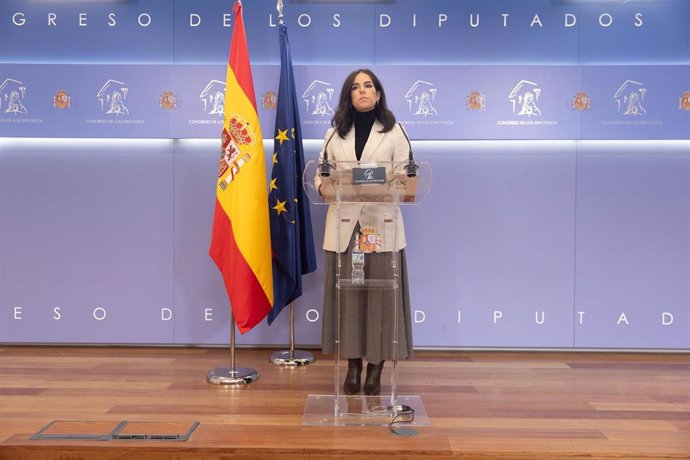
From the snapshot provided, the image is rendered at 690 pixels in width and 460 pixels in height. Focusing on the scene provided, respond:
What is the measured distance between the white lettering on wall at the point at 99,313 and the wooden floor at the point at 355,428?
8.9 inches

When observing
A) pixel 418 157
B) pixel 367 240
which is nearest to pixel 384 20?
pixel 418 157

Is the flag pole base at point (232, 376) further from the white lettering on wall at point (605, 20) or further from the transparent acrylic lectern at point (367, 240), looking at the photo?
the white lettering on wall at point (605, 20)

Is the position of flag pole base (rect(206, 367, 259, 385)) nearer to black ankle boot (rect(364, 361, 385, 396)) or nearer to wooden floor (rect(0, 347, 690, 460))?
wooden floor (rect(0, 347, 690, 460))

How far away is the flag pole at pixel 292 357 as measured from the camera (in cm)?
341

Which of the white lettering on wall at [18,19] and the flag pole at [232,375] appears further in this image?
the white lettering on wall at [18,19]

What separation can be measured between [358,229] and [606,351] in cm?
224

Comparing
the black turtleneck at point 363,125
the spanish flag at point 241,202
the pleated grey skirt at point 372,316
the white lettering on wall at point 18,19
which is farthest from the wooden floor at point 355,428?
the white lettering on wall at point 18,19

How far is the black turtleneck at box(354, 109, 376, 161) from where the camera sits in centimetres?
284

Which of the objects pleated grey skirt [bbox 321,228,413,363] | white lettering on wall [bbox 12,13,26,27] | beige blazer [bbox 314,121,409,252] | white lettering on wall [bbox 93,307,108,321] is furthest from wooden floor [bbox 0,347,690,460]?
white lettering on wall [bbox 12,13,26,27]

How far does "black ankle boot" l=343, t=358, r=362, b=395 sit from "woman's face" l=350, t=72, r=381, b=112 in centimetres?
136

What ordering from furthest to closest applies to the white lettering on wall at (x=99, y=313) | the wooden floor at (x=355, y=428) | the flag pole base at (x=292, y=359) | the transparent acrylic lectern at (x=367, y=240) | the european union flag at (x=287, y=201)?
the white lettering on wall at (x=99, y=313), the flag pole base at (x=292, y=359), the european union flag at (x=287, y=201), the transparent acrylic lectern at (x=367, y=240), the wooden floor at (x=355, y=428)

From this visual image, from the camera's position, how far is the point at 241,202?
10.1 feet

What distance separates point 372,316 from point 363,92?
3.84ft

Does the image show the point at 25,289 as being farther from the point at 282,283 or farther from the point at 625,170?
the point at 625,170
